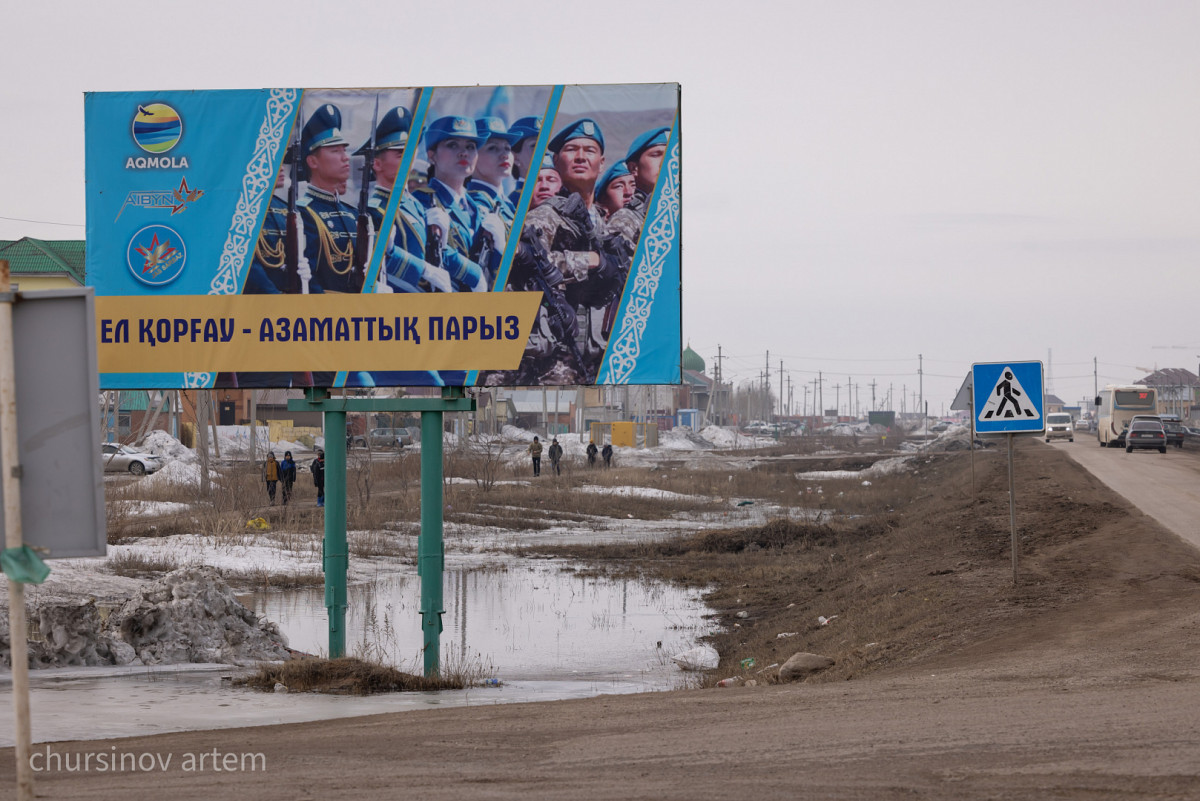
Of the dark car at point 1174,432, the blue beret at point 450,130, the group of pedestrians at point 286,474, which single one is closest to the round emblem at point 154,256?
the blue beret at point 450,130

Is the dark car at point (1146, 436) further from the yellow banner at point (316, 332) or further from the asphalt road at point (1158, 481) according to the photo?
the yellow banner at point (316, 332)

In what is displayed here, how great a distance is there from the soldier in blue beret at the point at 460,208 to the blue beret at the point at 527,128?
38 centimetres

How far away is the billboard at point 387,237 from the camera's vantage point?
1175cm

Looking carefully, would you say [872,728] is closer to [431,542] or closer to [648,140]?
[431,542]

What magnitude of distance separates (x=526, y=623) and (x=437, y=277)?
5810 millimetres

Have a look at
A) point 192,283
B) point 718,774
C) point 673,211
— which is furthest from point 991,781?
point 192,283

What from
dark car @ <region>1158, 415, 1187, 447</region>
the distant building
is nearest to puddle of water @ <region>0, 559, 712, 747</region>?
dark car @ <region>1158, 415, 1187, 447</region>

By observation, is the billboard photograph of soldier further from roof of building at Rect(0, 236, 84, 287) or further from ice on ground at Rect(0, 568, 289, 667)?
roof of building at Rect(0, 236, 84, 287)

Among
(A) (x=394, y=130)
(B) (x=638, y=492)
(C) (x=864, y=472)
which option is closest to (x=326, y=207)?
(A) (x=394, y=130)

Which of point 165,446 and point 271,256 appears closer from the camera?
point 271,256

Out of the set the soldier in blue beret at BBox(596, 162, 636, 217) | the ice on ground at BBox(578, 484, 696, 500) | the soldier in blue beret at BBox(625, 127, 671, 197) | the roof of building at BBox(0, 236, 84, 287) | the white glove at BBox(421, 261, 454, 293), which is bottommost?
the ice on ground at BBox(578, 484, 696, 500)

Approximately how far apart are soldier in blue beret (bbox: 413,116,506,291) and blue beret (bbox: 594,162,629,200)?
1027 mm

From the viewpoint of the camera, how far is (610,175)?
38.7ft

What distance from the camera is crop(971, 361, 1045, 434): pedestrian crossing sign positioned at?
12750mm
